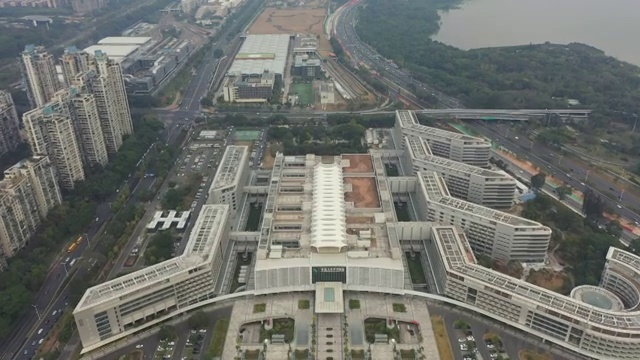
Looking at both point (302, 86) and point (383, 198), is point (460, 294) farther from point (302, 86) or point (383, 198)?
point (302, 86)

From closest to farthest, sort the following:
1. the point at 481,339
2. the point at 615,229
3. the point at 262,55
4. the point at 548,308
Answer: the point at 548,308 → the point at 481,339 → the point at 615,229 → the point at 262,55

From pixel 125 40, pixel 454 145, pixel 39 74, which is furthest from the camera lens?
pixel 125 40

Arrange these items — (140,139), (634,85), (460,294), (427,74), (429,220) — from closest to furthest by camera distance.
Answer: (460,294) < (429,220) < (140,139) < (634,85) < (427,74)

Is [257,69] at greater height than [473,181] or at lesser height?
greater

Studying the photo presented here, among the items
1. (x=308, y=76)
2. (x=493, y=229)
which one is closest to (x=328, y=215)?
(x=493, y=229)

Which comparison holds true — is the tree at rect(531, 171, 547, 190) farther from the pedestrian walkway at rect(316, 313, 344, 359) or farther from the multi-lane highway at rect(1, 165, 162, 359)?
the multi-lane highway at rect(1, 165, 162, 359)

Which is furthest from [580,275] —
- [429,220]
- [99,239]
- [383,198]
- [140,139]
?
[140,139]

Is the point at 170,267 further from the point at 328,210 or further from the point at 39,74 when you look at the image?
the point at 39,74
